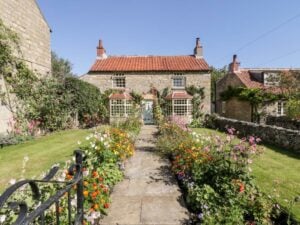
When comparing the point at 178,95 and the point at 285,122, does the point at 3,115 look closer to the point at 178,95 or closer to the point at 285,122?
the point at 178,95

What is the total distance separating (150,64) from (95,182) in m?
20.5

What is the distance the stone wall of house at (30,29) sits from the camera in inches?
504

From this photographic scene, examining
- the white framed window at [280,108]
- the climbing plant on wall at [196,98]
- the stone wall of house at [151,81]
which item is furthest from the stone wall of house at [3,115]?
the white framed window at [280,108]

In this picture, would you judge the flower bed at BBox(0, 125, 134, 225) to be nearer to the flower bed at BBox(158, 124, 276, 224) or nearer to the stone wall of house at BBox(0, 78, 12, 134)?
the flower bed at BBox(158, 124, 276, 224)

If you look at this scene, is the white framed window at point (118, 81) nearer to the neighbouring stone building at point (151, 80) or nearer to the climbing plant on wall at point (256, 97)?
the neighbouring stone building at point (151, 80)

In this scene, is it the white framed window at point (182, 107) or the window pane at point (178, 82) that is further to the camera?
the window pane at point (178, 82)

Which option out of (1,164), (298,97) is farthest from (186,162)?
(298,97)

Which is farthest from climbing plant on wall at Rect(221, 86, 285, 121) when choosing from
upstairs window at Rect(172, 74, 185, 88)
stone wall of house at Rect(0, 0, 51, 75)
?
stone wall of house at Rect(0, 0, 51, 75)

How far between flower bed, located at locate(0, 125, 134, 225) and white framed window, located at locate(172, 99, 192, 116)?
14717 mm

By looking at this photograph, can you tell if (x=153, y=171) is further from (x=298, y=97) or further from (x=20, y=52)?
(x=298, y=97)

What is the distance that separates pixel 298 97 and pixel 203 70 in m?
8.43

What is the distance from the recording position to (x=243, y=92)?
2314 cm

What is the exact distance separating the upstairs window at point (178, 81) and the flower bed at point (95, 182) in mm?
15865

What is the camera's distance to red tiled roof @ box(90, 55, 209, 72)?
22859 millimetres
